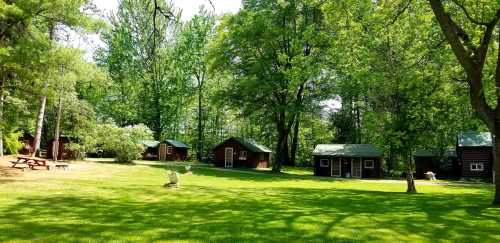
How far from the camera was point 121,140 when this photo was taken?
1470 inches

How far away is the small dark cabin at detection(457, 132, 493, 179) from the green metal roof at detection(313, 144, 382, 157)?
722 centimetres

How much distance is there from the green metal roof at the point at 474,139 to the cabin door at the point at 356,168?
28.5ft

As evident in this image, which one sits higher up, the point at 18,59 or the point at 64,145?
the point at 18,59

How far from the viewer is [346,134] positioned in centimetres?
5334

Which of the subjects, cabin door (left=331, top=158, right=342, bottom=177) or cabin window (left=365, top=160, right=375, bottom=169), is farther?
cabin door (left=331, top=158, right=342, bottom=177)

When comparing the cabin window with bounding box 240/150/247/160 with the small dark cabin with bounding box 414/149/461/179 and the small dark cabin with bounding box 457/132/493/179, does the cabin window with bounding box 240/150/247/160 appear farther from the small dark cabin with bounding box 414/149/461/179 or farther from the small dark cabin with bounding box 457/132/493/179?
the small dark cabin with bounding box 457/132/493/179

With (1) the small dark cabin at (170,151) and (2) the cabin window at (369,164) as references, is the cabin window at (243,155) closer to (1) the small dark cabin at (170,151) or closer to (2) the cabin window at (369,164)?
(1) the small dark cabin at (170,151)

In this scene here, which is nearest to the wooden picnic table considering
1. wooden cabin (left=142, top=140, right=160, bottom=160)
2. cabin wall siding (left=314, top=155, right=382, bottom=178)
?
cabin wall siding (left=314, top=155, right=382, bottom=178)

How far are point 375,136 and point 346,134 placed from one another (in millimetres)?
32816

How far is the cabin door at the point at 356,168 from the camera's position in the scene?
37781mm

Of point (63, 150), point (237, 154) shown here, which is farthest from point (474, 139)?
point (63, 150)

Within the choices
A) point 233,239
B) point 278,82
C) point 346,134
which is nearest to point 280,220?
point 233,239

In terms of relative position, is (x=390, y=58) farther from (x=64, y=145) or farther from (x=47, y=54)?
(x=64, y=145)

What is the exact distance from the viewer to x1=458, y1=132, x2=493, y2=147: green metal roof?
35.5 meters
